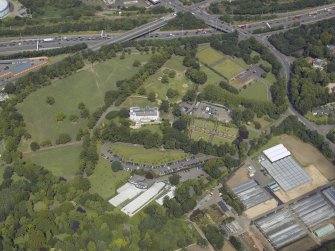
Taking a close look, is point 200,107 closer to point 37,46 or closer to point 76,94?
point 76,94

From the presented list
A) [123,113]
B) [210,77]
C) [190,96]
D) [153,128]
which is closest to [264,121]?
[190,96]

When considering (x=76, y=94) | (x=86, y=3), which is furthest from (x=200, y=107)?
(x=86, y=3)

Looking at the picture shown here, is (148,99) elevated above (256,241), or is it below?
above

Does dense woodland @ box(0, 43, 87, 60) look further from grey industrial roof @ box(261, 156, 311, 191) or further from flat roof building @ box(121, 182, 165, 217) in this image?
grey industrial roof @ box(261, 156, 311, 191)

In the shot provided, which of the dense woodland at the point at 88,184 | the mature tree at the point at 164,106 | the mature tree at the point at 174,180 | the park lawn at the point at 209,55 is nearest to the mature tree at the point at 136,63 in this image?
the dense woodland at the point at 88,184

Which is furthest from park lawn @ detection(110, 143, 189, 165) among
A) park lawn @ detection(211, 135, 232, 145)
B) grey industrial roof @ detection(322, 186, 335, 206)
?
grey industrial roof @ detection(322, 186, 335, 206)

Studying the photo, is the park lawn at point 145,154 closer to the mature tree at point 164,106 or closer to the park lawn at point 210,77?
the mature tree at point 164,106
